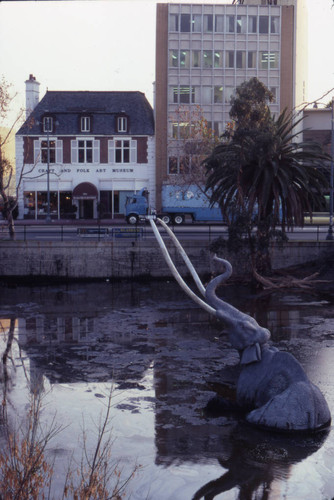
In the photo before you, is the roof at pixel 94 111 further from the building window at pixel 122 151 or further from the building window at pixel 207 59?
the building window at pixel 207 59

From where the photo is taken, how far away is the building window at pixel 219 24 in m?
63.2

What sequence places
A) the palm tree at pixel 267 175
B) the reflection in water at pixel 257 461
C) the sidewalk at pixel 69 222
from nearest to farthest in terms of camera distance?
the reflection in water at pixel 257 461
the palm tree at pixel 267 175
the sidewalk at pixel 69 222

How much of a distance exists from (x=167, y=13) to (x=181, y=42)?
9.68 ft

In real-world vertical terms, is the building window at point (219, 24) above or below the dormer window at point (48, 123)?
above

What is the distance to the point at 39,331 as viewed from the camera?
24250 millimetres

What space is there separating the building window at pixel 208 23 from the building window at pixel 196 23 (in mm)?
407

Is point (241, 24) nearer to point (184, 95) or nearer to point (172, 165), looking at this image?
point (184, 95)

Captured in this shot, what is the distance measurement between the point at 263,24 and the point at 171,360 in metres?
50.8

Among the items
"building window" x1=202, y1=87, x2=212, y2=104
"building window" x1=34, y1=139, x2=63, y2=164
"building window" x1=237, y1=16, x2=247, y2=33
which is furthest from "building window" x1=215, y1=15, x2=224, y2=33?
"building window" x1=34, y1=139, x2=63, y2=164

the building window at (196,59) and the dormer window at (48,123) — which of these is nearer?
the dormer window at (48,123)

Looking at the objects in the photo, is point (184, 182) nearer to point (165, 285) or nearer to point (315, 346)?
point (165, 285)

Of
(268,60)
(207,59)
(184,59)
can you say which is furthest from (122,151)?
(268,60)

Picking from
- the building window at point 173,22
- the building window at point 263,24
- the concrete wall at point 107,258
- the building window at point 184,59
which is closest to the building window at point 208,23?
the building window at point 173,22

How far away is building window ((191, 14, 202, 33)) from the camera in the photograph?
6272 centimetres
